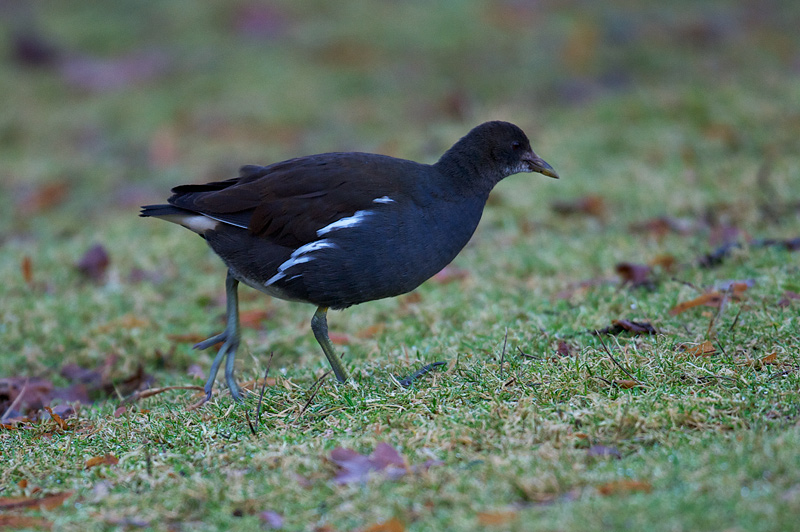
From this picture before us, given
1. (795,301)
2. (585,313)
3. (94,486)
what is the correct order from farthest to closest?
(585,313), (795,301), (94,486)

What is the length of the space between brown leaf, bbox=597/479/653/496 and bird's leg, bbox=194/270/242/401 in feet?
5.50

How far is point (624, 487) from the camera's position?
2408mm

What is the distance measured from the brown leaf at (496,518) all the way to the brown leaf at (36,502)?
4.33 feet

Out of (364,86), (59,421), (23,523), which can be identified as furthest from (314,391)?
(364,86)

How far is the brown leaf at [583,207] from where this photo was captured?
6.25m

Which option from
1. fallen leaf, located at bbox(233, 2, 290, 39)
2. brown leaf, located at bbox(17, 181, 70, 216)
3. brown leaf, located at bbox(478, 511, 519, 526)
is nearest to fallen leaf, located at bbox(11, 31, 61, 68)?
fallen leaf, located at bbox(233, 2, 290, 39)

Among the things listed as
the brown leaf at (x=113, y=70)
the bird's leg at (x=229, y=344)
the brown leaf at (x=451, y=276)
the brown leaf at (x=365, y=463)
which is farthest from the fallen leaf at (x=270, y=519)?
the brown leaf at (x=113, y=70)

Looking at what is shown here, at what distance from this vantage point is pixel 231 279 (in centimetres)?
412

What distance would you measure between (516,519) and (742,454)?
2.39 feet

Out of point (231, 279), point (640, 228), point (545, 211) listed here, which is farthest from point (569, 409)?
point (545, 211)

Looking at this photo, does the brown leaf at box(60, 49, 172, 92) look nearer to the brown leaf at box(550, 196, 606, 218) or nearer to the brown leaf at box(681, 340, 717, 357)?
the brown leaf at box(550, 196, 606, 218)

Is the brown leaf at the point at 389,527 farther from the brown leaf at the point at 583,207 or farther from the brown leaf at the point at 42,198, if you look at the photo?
the brown leaf at the point at 42,198

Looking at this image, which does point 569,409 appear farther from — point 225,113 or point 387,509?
point 225,113

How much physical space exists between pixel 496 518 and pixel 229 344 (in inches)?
78.3
